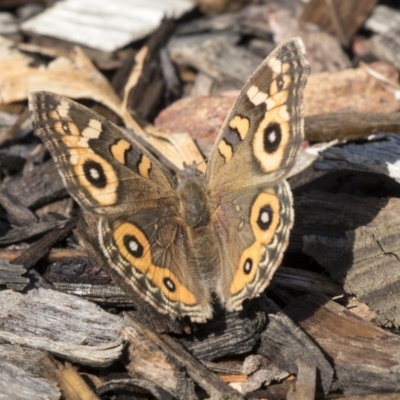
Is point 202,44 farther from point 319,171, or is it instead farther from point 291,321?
point 291,321

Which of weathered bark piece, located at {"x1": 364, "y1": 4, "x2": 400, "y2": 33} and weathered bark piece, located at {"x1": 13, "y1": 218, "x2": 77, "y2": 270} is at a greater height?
weathered bark piece, located at {"x1": 364, "y1": 4, "x2": 400, "y2": 33}

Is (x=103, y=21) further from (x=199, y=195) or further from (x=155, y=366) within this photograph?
(x=155, y=366)

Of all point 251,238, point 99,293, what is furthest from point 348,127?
point 99,293

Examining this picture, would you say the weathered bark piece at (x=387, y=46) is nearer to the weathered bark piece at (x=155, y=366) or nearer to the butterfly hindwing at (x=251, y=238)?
the butterfly hindwing at (x=251, y=238)

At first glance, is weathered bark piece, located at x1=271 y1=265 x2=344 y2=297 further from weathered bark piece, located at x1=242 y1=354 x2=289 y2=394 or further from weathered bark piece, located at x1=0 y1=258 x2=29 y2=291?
weathered bark piece, located at x1=0 y1=258 x2=29 y2=291

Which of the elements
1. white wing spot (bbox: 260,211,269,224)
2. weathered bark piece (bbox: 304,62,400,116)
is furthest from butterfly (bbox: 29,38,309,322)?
weathered bark piece (bbox: 304,62,400,116)

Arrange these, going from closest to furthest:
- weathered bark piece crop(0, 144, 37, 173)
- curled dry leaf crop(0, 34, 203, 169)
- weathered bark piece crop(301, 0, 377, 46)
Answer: weathered bark piece crop(0, 144, 37, 173), curled dry leaf crop(0, 34, 203, 169), weathered bark piece crop(301, 0, 377, 46)
